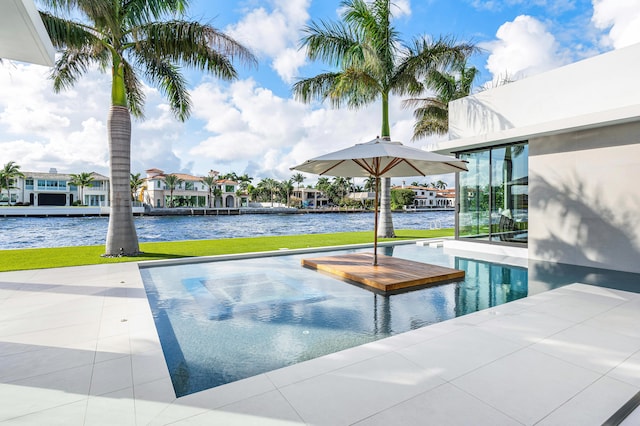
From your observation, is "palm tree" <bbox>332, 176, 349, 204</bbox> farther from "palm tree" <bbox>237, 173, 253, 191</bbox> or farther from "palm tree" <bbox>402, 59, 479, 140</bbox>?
"palm tree" <bbox>402, 59, 479, 140</bbox>

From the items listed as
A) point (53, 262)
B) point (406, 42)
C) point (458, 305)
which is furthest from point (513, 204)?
point (53, 262)

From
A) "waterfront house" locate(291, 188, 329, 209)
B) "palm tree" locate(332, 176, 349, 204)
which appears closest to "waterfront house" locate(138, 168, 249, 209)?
"waterfront house" locate(291, 188, 329, 209)

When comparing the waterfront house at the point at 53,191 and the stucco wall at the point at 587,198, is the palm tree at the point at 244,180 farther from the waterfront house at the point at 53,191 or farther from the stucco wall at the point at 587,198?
the stucco wall at the point at 587,198

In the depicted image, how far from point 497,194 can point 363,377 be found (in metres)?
9.33

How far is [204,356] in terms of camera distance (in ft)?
10.6

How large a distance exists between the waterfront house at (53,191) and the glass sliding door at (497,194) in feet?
221

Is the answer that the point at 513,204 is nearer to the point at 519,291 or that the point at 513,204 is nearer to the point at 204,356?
the point at 519,291

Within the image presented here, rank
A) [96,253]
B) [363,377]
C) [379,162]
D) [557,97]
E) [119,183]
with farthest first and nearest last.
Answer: [96,253] → [119,183] → [557,97] → [379,162] → [363,377]

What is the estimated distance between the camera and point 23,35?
4031 millimetres

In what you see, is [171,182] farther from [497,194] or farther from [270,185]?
[497,194]

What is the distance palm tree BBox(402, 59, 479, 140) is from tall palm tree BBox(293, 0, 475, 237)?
2.81ft

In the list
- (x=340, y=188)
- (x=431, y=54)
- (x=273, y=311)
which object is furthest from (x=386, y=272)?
(x=340, y=188)

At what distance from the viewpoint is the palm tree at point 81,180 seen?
59547 millimetres

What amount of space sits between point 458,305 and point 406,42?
12.1 m
